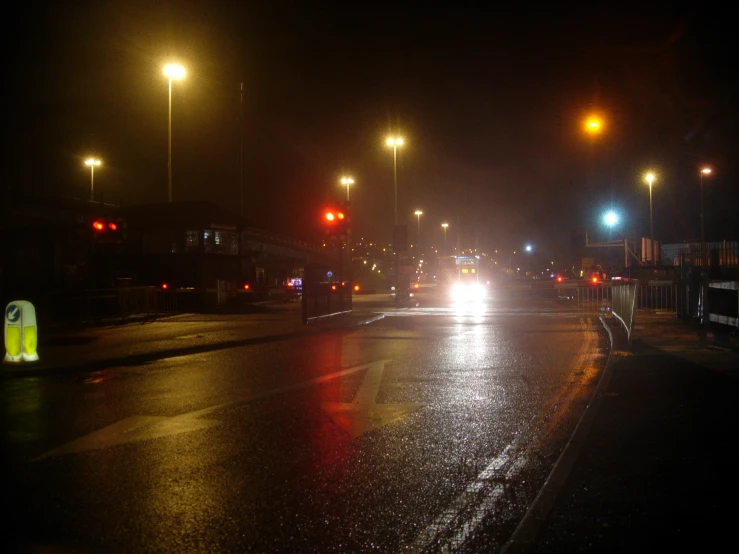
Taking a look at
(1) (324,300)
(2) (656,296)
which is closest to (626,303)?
(1) (324,300)

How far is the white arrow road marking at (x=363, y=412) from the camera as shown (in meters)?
8.38

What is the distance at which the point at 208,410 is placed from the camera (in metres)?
9.44

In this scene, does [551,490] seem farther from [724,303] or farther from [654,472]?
[724,303]

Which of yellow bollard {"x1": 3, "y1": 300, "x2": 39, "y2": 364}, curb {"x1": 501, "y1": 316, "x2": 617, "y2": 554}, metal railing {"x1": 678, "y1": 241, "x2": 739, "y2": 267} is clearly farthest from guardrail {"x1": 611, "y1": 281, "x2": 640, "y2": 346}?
yellow bollard {"x1": 3, "y1": 300, "x2": 39, "y2": 364}

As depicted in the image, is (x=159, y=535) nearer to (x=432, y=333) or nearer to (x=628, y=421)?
(x=628, y=421)

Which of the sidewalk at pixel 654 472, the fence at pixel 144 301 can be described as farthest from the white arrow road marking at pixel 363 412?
the fence at pixel 144 301

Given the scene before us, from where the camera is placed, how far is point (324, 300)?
24344 mm

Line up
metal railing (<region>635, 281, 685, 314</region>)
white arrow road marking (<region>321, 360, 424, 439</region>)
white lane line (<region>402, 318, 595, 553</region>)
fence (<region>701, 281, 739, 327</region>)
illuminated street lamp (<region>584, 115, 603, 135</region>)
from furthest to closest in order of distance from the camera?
1. illuminated street lamp (<region>584, 115, 603, 135</region>)
2. metal railing (<region>635, 281, 685, 314</region>)
3. fence (<region>701, 281, 739, 327</region>)
4. white arrow road marking (<region>321, 360, 424, 439</region>)
5. white lane line (<region>402, 318, 595, 553</region>)

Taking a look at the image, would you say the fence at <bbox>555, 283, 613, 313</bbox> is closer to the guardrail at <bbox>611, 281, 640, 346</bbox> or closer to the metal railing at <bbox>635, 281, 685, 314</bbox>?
the metal railing at <bbox>635, 281, 685, 314</bbox>

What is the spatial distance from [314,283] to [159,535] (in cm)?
1820

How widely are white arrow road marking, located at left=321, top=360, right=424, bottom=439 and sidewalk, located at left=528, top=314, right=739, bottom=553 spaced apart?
93.6 inches

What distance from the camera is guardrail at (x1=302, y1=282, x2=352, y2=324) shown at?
22.3 m

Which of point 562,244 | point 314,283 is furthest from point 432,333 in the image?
point 562,244

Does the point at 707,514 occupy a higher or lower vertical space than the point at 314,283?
lower
